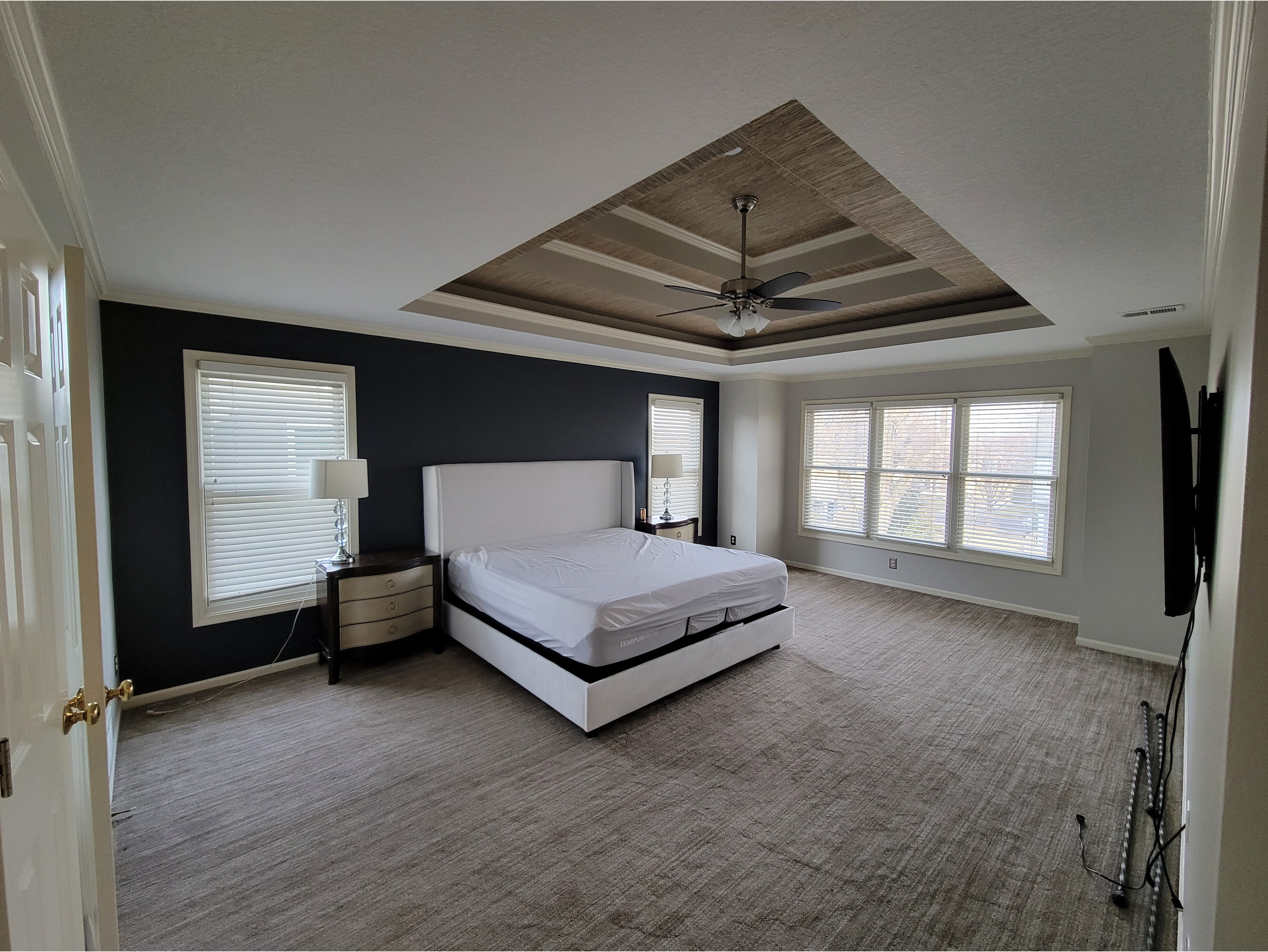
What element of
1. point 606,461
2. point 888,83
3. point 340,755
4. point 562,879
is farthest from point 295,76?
point 606,461

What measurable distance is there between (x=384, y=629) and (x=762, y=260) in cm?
366

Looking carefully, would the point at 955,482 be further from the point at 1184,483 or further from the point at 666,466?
the point at 1184,483

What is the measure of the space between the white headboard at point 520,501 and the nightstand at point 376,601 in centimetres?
38

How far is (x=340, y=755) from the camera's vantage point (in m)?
2.73

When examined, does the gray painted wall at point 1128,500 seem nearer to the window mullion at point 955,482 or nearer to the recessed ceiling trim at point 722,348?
the recessed ceiling trim at point 722,348

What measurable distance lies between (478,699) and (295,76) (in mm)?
3063

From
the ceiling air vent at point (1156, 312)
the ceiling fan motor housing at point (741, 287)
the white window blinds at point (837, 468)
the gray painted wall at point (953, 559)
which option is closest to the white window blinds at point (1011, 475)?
the gray painted wall at point (953, 559)

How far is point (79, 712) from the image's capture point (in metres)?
1.19

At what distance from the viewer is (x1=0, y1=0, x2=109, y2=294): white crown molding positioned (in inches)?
42.0

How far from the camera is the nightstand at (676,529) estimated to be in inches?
226

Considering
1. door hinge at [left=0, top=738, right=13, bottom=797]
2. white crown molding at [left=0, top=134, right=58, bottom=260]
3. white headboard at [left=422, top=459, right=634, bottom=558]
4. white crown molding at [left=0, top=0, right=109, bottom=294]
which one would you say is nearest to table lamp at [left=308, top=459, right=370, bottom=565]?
white headboard at [left=422, top=459, right=634, bottom=558]

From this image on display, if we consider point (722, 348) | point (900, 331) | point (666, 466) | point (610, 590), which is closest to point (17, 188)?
point (610, 590)

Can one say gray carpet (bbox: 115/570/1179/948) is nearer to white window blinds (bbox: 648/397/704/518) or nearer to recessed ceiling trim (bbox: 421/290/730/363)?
recessed ceiling trim (bbox: 421/290/730/363)

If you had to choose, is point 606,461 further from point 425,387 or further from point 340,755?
point 340,755
